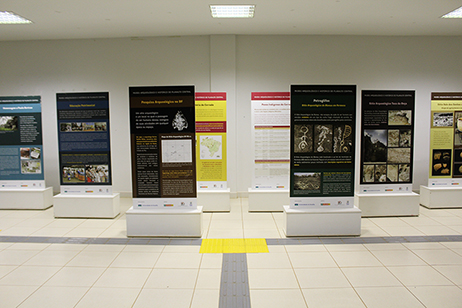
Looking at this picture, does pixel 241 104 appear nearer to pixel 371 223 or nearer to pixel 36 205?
pixel 371 223

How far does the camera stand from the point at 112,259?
4.14m

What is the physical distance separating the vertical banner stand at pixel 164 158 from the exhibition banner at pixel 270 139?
203 cm

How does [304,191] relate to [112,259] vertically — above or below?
above

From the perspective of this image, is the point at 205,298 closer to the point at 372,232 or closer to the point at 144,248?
the point at 144,248

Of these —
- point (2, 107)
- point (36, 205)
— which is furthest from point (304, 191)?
point (2, 107)

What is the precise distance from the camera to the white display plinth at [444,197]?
6.56 m

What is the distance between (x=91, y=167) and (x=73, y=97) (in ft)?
4.62

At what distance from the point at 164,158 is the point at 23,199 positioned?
4096 millimetres

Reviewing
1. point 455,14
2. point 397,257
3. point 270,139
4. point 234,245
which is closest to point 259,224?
point 234,245

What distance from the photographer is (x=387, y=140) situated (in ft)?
19.3

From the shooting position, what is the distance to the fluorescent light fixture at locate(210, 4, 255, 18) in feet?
18.8

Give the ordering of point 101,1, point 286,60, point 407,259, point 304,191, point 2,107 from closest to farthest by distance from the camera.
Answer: point 407,259
point 304,191
point 101,1
point 2,107
point 286,60

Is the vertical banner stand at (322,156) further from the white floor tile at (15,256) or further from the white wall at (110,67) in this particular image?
the white floor tile at (15,256)

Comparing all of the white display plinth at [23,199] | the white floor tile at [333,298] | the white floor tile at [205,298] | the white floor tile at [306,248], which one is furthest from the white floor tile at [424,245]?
the white display plinth at [23,199]
